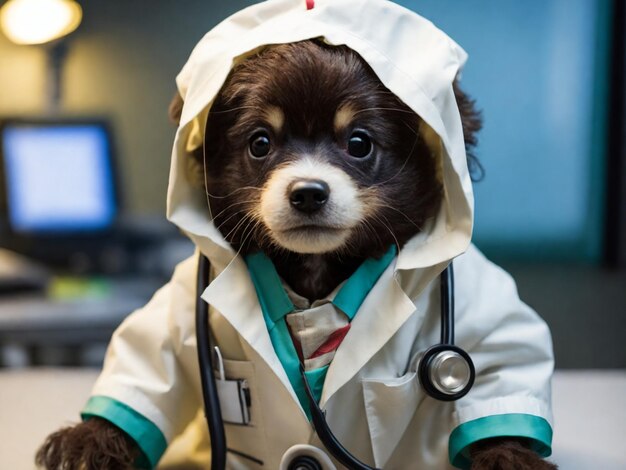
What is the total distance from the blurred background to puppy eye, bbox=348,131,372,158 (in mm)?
1180

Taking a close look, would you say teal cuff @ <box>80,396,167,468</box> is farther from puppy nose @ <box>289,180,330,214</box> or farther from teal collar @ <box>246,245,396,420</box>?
puppy nose @ <box>289,180,330,214</box>

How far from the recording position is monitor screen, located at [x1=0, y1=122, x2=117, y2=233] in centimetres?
218

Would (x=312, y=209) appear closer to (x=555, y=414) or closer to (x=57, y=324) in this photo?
(x=555, y=414)

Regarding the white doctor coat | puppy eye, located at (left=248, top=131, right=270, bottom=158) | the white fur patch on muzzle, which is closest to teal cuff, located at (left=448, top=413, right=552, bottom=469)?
the white doctor coat

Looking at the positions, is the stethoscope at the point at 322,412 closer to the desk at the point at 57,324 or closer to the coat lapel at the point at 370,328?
the coat lapel at the point at 370,328

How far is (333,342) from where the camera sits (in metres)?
0.94

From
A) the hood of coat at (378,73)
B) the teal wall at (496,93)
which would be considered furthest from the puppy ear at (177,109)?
the teal wall at (496,93)

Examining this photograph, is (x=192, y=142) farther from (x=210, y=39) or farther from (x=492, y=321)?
(x=492, y=321)

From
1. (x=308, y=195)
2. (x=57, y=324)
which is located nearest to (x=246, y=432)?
(x=308, y=195)

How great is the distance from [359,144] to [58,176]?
1.44 metres

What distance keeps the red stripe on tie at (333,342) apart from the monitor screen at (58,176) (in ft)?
4.56

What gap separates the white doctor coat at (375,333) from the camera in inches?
35.8

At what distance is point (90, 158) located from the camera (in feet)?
7.20

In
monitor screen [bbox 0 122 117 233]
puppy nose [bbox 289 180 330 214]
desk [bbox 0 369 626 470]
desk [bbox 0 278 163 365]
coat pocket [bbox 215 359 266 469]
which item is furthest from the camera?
monitor screen [bbox 0 122 117 233]
